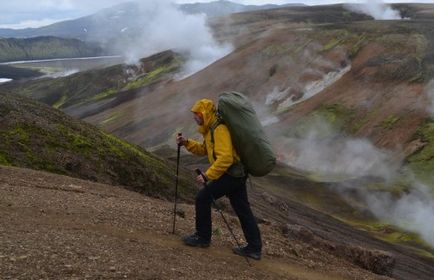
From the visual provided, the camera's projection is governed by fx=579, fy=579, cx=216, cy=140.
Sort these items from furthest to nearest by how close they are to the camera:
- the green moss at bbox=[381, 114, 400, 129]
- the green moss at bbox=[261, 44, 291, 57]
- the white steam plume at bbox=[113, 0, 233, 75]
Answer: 1. the white steam plume at bbox=[113, 0, 233, 75]
2. the green moss at bbox=[261, 44, 291, 57]
3. the green moss at bbox=[381, 114, 400, 129]

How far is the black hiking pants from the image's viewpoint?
9.62 m

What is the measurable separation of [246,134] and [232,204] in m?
1.45

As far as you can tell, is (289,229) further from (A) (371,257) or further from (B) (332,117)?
(B) (332,117)

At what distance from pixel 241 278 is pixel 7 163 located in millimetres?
10712

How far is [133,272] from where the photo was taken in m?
8.40

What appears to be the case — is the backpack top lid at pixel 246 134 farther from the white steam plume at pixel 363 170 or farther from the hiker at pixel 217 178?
the white steam plume at pixel 363 170

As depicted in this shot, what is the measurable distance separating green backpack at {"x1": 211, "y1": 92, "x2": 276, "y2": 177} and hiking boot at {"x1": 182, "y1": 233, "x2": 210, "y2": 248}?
185cm

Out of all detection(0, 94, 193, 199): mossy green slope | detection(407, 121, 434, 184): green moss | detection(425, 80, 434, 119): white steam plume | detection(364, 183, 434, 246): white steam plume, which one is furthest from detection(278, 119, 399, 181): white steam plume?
detection(0, 94, 193, 199): mossy green slope

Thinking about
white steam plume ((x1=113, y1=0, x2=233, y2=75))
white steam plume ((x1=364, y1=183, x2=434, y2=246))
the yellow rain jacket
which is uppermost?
white steam plume ((x1=113, y1=0, x2=233, y2=75))

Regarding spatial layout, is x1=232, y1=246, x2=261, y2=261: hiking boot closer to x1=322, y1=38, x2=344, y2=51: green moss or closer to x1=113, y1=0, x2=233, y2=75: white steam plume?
x1=322, y1=38, x2=344, y2=51: green moss

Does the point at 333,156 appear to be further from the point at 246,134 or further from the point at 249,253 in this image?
the point at 246,134

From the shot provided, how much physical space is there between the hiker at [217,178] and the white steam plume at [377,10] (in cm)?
12504

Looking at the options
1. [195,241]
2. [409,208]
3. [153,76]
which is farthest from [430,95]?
[153,76]

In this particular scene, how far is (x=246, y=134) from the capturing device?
9.23 meters
